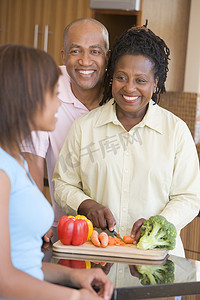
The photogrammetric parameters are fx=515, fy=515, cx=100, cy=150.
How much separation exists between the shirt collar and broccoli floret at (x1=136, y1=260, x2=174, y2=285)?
526mm

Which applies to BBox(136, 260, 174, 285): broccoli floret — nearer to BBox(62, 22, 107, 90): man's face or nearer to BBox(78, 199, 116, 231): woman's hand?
BBox(78, 199, 116, 231): woman's hand

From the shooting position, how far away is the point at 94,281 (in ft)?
4.29

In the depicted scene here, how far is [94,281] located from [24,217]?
307 millimetres

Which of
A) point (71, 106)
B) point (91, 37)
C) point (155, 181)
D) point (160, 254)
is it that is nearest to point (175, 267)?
point (160, 254)

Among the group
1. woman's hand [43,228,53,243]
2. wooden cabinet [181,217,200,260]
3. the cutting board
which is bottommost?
wooden cabinet [181,217,200,260]

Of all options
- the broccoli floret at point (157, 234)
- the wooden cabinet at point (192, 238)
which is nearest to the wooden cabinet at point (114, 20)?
the wooden cabinet at point (192, 238)

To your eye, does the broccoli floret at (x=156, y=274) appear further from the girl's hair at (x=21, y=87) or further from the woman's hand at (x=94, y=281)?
the girl's hair at (x=21, y=87)

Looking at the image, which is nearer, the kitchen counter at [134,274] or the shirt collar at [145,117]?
the kitchen counter at [134,274]

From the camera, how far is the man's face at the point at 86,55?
2.08 meters

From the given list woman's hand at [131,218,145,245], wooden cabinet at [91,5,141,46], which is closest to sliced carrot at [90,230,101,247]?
woman's hand at [131,218,145,245]

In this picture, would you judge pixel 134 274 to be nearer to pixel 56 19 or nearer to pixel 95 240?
pixel 95 240

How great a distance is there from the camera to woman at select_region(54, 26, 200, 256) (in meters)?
1.81

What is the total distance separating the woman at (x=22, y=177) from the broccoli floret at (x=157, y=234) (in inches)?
18.2

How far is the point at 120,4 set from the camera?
11.3ft
